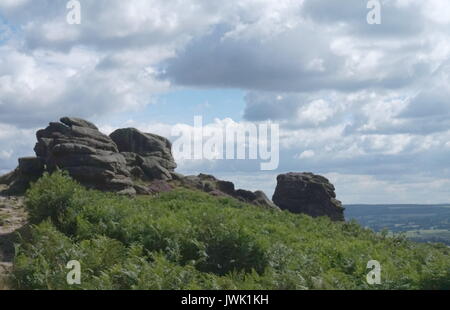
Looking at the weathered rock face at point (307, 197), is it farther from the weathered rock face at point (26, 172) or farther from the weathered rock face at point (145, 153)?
the weathered rock face at point (26, 172)

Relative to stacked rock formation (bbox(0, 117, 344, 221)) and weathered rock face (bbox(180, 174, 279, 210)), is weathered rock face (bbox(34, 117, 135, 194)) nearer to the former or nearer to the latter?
stacked rock formation (bbox(0, 117, 344, 221))

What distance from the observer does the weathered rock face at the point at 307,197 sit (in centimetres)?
6650

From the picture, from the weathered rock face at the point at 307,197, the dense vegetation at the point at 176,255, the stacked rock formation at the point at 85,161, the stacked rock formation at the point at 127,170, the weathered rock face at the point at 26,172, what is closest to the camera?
the dense vegetation at the point at 176,255

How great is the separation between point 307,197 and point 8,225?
44315 millimetres

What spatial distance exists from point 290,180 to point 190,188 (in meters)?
18.2

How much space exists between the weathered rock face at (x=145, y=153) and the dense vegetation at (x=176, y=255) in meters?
22.5

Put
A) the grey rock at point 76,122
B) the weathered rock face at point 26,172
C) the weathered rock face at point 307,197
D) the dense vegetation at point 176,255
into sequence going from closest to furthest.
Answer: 1. the dense vegetation at point 176,255
2. the weathered rock face at point 26,172
3. the grey rock at point 76,122
4. the weathered rock face at point 307,197

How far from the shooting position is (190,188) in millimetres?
53938

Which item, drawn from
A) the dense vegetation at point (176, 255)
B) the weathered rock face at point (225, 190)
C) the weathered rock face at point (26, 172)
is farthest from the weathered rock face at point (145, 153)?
the dense vegetation at point (176, 255)

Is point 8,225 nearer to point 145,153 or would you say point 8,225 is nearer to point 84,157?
point 84,157

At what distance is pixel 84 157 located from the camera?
42.4 meters

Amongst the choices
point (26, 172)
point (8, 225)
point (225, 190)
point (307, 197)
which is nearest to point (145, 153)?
point (225, 190)

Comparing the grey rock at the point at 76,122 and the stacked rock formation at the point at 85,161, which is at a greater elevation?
the grey rock at the point at 76,122

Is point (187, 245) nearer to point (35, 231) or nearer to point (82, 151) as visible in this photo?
point (35, 231)
